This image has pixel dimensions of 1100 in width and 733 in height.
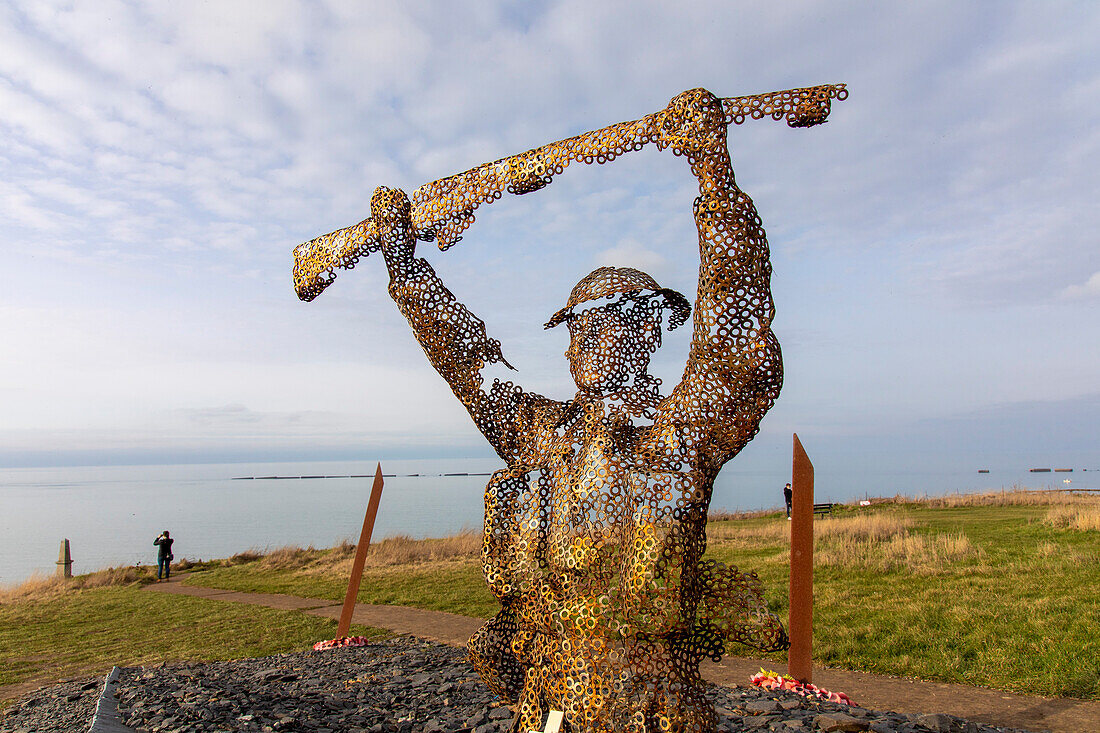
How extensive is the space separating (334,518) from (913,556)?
1560 inches

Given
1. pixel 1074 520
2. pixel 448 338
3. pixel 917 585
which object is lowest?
pixel 917 585

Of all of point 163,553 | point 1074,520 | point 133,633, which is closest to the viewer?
point 133,633

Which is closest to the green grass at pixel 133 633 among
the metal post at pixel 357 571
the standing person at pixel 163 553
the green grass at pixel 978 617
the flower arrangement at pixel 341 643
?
the flower arrangement at pixel 341 643

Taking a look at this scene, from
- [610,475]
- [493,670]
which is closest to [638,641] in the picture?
[610,475]

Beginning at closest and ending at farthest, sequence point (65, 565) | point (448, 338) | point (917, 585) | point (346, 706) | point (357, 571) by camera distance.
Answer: point (448, 338) → point (346, 706) → point (357, 571) → point (917, 585) → point (65, 565)

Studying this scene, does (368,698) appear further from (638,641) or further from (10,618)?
(10,618)

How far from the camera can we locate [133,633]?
32.2 ft

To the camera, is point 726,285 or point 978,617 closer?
point 726,285

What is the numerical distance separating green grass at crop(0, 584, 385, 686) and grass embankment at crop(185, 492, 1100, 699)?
6.24 feet

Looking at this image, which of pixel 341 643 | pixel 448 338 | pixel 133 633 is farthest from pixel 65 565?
pixel 448 338

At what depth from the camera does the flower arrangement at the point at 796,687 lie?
16.9 ft

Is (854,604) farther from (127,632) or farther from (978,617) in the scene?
(127,632)

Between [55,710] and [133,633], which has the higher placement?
[55,710]

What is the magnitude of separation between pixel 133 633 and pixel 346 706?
6446 millimetres
